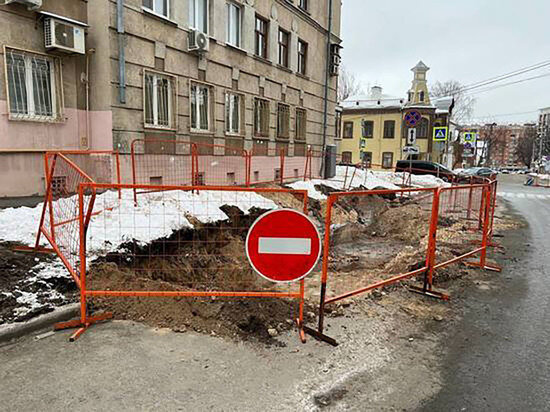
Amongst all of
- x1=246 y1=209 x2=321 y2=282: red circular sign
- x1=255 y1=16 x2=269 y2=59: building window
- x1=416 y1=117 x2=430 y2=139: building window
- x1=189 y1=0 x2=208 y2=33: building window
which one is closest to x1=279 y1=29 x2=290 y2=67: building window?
x1=255 y1=16 x2=269 y2=59: building window

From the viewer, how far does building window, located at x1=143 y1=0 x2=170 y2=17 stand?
10961mm

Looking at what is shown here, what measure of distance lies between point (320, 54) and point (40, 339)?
66.3ft

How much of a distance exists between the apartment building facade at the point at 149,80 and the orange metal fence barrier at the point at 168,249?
2.14 meters

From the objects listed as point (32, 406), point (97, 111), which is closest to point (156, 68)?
Result: point (97, 111)

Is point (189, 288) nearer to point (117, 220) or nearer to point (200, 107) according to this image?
point (117, 220)

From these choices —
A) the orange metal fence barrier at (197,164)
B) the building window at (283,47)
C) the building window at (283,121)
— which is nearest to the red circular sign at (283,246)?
the orange metal fence barrier at (197,164)

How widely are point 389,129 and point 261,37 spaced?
117ft

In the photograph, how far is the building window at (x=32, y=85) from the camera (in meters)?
8.54

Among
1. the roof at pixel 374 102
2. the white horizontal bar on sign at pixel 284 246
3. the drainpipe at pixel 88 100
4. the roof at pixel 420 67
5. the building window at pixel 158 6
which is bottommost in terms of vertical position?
the white horizontal bar on sign at pixel 284 246

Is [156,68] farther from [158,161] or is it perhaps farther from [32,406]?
[32,406]

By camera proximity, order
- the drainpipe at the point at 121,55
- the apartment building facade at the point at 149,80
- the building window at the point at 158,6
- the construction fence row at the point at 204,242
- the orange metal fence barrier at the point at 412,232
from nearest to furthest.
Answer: the construction fence row at the point at 204,242 → the orange metal fence barrier at the point at 412,232 → the apartment building facade at the point at 149,80 → the drainpipe at the point at 121,55 → the building window at the point at 158,6

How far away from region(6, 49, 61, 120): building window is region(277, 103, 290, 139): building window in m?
10.0

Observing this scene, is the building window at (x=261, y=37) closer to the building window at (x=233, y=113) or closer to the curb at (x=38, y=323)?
the building window at (x=233, y=113)

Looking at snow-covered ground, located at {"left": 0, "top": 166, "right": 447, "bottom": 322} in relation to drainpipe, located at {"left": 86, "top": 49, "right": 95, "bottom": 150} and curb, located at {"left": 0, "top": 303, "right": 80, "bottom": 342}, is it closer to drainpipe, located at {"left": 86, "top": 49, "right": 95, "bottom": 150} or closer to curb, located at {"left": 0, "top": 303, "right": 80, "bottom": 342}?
curb, located at {"left": 0, "top": 303, "right": 80, "bottom": 342}
